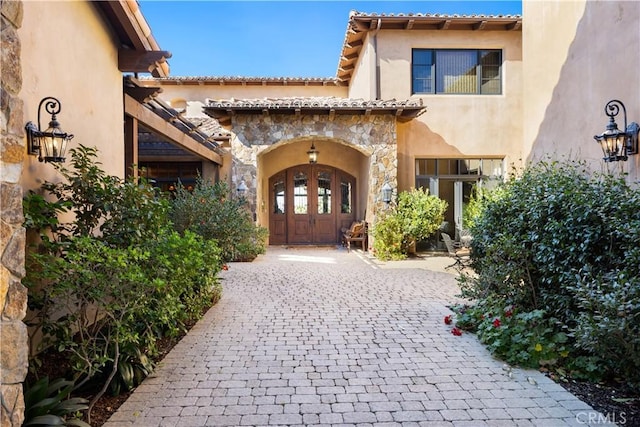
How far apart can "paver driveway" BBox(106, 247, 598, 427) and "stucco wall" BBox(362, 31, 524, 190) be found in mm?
6080

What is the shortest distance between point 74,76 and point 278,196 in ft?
29.7

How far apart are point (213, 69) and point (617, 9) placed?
15.5 m

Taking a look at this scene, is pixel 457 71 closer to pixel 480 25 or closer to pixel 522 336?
pixel 480 25

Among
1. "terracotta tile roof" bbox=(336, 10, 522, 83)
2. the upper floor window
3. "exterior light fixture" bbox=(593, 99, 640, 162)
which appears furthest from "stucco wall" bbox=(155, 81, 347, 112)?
"exterior light fixture" bbox=(593, 99, 640, 162)

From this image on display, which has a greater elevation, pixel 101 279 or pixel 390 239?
pixel 101 279

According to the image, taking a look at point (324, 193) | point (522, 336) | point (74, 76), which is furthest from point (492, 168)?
point (74, 76)

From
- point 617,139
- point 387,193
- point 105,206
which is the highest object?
point 617,139

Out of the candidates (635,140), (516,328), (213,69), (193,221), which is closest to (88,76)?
(193,221)

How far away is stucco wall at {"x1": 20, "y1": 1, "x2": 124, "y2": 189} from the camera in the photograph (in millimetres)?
3326

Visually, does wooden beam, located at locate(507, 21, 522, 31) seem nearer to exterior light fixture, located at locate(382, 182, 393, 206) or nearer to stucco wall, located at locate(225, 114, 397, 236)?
stucco wall, located at locate(225, 114, 397, 236)

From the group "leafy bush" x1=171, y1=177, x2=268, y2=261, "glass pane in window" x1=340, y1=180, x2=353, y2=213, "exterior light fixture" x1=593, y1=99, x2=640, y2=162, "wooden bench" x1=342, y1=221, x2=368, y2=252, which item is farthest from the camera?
"glass pane in window" x1=340, y1=180, x2=353, y2=213

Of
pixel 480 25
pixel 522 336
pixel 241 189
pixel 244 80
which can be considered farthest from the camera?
pixel 244 80

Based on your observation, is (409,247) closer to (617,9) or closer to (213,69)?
(617,9)

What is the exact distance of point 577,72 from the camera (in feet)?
19.7
